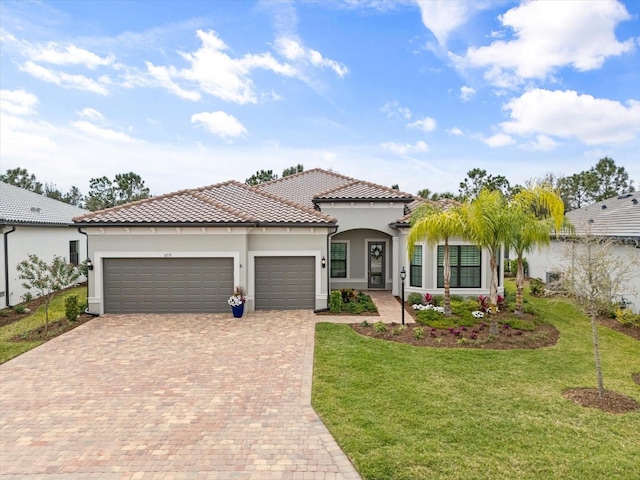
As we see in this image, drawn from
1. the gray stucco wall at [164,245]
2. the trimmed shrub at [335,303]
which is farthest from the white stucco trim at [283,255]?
the trimmed shrub at [335,303]

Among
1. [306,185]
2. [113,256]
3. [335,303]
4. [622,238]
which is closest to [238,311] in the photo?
[335,303]

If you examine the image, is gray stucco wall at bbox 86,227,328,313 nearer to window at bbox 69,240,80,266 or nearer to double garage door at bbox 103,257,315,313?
double garage door at bbox 103,257,315,313

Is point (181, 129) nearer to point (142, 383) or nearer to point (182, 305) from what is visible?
point (182, 305)

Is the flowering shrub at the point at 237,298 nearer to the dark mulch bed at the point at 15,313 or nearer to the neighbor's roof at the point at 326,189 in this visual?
the neighbor's roof at the point at 326,189

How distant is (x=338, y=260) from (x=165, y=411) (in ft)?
44.1

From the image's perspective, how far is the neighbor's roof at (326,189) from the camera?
56.5ft

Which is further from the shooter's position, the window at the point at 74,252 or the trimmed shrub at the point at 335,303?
the window at the point at 74,252

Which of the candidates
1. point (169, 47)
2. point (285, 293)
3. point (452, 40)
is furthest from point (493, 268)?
Answer: point (169, 47)

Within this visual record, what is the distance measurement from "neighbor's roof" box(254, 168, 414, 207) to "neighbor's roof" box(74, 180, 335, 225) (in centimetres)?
280

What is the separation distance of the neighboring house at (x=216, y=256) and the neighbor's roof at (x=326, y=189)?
1.86m

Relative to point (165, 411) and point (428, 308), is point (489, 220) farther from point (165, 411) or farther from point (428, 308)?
point (165, 411)

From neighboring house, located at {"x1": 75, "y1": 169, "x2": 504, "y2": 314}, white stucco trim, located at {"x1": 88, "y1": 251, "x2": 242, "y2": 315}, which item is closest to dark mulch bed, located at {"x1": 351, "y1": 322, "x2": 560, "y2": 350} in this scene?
neighboring house, located at {"x1": 75, "y1": 169, "x2": 504, "y2": 314}

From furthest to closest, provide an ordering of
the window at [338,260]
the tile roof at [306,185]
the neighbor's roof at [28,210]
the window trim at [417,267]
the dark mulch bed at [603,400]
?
the tile roof at [306,185] → the window at [338,260] → the window trim at [417,267] → the neighbor's roof at [28,210] → the dark mulch bed at [603,400]

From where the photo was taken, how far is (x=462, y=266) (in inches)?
626
